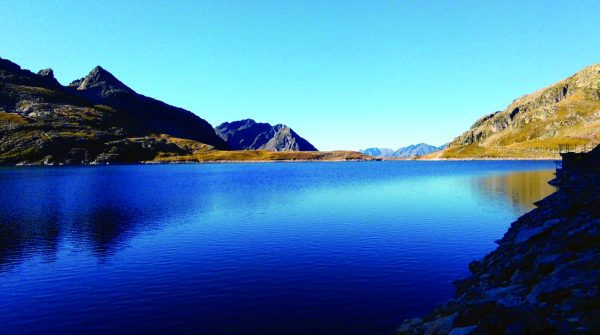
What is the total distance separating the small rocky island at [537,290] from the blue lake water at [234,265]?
12.0ft

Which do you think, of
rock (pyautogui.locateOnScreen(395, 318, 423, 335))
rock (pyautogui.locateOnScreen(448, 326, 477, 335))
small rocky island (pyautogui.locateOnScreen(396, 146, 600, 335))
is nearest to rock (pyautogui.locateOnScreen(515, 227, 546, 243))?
small rocky island (pyautogui.locateOnScreen(396, 146, 600, 335))

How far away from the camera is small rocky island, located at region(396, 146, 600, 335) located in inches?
529

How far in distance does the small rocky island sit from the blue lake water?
3651 millimetres

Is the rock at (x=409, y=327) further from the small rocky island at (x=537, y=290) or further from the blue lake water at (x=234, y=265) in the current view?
the blue lake water at (x=234, y=265)

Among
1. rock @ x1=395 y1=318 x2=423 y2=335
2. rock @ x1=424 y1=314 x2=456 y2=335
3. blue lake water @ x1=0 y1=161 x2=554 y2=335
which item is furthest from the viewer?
blue lake water @ x1=0 y1=161 x2=554 y2=335

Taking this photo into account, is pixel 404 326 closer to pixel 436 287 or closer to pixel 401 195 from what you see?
pixel 436 287

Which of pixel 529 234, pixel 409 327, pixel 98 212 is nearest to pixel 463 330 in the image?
pixel 409 327

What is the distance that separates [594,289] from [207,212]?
2321 inches

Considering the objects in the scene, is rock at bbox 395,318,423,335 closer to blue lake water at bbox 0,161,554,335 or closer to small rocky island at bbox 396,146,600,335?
small rocky island at bbox 396,146,600,335

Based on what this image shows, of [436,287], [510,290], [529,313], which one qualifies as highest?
[529,313]

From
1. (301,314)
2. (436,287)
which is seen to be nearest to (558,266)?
(436,287)

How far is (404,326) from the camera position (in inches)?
847

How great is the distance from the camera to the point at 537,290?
17.4 meters

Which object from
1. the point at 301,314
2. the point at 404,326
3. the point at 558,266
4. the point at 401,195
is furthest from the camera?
the point at 401,195
